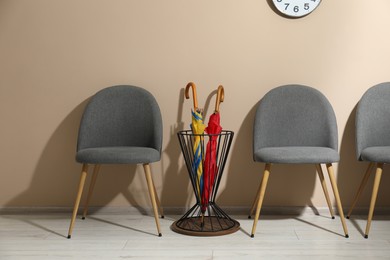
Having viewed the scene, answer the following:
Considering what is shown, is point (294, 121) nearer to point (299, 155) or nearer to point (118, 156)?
point (299, 155)

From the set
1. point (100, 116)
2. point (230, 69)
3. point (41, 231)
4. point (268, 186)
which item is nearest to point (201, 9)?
point (230, 69)

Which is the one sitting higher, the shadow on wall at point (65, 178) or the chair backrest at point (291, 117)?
the chair backrest at point (291, 117)

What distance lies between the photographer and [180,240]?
259cm

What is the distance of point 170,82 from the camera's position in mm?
3139

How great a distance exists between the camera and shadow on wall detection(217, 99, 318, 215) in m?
3.14

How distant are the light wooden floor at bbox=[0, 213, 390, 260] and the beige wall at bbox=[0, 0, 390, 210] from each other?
0.72 ft

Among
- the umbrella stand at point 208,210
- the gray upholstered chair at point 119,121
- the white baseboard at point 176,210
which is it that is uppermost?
the gray upholstered chair at point 119,121

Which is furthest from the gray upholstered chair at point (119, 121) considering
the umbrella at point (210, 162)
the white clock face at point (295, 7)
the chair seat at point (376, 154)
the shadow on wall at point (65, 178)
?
the chair seat at point (376, 154)

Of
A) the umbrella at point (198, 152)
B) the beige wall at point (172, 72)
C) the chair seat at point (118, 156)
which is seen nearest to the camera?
the chair seat at point (118, 156)

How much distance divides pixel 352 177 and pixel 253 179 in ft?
1.94

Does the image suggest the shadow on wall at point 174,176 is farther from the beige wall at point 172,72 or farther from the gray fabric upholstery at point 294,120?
the gray fabric upholstery at point 294,120

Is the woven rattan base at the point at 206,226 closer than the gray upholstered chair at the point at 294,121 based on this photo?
Yes

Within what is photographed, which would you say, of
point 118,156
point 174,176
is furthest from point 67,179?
point 118,156

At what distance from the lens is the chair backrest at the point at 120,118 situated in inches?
117
